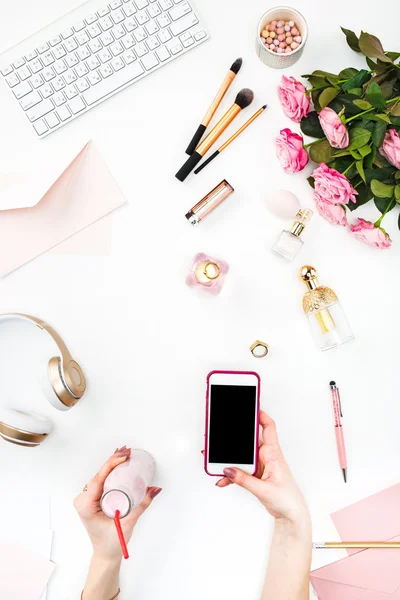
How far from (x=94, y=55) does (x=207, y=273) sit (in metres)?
0.45

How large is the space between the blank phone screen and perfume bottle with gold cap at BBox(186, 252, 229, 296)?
0.18 meters

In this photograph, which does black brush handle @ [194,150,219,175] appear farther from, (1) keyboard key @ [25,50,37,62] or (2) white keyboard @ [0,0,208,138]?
(1) keyboard key @ [25,50,37,62]

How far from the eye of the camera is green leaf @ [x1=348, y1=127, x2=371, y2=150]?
0.78 metres

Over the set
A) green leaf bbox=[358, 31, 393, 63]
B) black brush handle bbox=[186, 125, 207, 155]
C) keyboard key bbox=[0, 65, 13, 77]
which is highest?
keyboard key bbox=[0, 65, 13, 77]

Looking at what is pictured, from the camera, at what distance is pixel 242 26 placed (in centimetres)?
90

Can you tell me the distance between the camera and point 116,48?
2.90 ft

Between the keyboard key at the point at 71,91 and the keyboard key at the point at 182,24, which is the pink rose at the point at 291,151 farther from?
the keyboard key at the point at 71,91

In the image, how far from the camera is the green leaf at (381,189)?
2.68 ft

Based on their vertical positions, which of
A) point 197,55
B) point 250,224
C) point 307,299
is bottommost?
point 307,299

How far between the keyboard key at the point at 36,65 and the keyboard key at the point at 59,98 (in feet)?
0.18

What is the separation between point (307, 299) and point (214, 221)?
22 cm

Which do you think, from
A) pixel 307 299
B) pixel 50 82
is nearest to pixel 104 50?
pixel 50 82

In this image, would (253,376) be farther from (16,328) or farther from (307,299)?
(16,328)

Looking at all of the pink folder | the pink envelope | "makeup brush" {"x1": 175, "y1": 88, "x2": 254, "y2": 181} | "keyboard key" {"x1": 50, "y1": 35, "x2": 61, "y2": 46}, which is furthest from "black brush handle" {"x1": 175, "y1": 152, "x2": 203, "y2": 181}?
the pink folder
